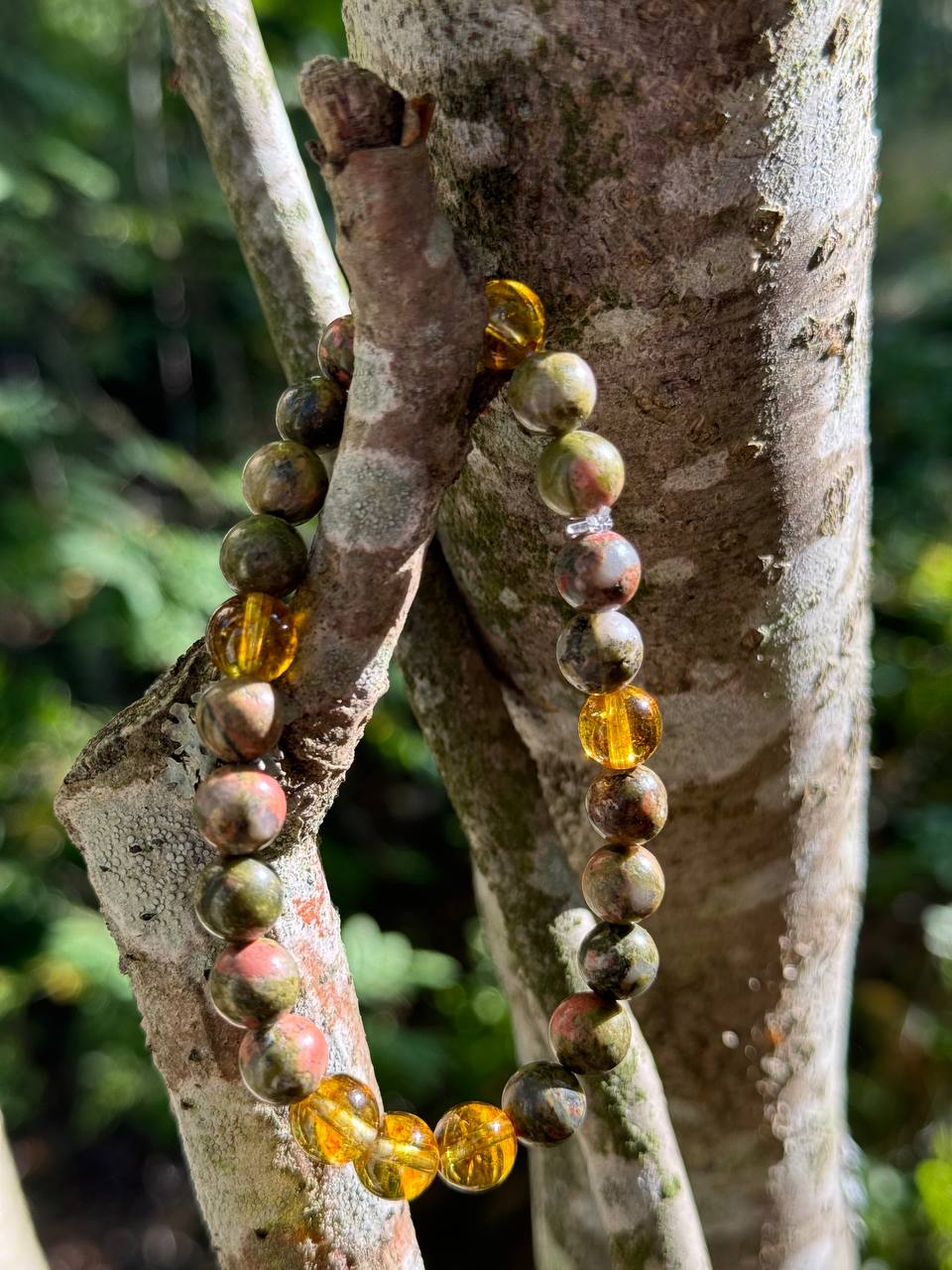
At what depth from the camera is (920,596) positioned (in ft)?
8.64

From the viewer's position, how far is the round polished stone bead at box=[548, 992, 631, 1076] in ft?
1.94

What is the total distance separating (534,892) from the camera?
683mm

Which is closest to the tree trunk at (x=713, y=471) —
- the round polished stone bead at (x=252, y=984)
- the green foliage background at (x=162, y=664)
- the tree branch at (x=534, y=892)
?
the tree branch at (x=534, y=892)

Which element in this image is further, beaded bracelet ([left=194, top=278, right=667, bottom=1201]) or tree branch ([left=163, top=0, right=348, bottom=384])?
tree branch ([left=163, top=0, right=348, bottom=384])

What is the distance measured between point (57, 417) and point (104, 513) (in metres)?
0.27

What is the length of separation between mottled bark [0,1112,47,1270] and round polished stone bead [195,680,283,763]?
24 centimetres

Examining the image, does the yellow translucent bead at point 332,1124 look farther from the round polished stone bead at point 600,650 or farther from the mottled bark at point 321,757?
the round polished stone bead at point 600,650

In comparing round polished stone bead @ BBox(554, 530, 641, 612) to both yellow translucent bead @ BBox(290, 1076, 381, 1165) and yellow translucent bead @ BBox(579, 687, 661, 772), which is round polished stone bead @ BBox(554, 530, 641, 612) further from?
yellow translucent bead @ BBox(290, 1076, 381, 1165)

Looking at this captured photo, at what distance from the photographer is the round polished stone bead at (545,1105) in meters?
0.58

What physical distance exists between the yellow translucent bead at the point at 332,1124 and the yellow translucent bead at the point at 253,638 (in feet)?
0.71

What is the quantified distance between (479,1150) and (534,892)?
0.15 m

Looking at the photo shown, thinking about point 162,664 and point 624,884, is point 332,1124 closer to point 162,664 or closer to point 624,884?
point 624,884

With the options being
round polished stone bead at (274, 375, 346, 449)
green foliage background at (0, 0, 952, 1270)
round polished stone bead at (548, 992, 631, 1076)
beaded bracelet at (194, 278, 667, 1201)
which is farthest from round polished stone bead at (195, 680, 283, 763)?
green foliage background at (0, 0, 952, 1270)

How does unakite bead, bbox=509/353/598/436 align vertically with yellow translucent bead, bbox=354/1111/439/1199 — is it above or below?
above
